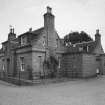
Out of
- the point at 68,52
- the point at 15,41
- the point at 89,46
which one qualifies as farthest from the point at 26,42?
the point at 89,46

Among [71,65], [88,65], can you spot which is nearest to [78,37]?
[88,65]

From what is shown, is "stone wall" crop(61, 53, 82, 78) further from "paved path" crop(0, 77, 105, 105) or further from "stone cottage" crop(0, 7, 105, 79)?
"paved path" crop(0, 77, 105, 105)

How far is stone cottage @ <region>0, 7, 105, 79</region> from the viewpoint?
19.5 meters

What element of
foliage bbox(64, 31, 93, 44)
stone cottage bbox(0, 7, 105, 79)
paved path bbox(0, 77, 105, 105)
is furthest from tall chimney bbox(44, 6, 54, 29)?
foliage bbox(64, 31, 93, 44)

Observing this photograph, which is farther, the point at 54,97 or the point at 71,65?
the point at 71,65

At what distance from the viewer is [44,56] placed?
20.5 metres

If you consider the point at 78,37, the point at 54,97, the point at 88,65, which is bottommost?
the point at 54,97

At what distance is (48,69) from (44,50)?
326 cm

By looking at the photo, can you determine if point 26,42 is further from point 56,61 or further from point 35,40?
point 56,61

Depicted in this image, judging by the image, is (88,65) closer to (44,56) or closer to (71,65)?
(71,65)

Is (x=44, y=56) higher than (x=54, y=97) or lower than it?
higher

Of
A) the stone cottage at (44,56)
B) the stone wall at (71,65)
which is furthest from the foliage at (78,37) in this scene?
the stone wall at (71,65)

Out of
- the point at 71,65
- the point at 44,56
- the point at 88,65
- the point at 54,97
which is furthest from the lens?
the point at 71,65

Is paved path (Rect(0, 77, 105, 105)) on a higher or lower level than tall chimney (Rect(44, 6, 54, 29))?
lower
